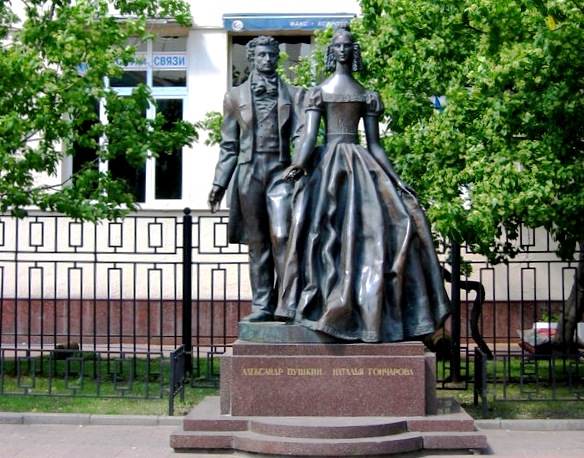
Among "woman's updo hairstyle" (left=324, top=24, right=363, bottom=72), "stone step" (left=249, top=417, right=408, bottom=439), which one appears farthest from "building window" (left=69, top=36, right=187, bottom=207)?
"stone step" (left=249, top=417, right=408, bottom=439)

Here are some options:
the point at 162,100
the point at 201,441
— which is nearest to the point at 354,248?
the point at 201,441

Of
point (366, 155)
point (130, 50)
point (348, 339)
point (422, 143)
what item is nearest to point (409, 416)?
point (348, 339)

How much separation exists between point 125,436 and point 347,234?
3426mm

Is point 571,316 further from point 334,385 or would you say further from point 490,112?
point 334,385

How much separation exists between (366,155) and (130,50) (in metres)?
5.89

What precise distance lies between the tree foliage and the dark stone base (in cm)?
346

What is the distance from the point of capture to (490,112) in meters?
12.2

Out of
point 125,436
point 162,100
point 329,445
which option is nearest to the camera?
point 329,445

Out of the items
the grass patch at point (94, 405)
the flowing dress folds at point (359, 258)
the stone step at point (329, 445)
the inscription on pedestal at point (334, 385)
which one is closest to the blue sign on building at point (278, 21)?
the grass patch at point (94, 405)

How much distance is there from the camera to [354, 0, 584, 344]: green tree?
11961mm

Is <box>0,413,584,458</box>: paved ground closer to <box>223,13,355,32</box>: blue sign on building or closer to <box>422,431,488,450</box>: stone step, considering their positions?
<box>422,431,488,450</box>: stone step

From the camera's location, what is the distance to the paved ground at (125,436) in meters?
10.0

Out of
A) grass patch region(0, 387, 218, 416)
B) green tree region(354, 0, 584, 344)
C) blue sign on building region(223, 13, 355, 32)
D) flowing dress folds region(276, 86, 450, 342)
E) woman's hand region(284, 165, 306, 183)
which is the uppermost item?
blue sign on building region(223, 13, 355, 32)

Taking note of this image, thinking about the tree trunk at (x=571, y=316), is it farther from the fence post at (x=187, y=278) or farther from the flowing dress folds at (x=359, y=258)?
the flowing dress folds at (x=359, y=258)
